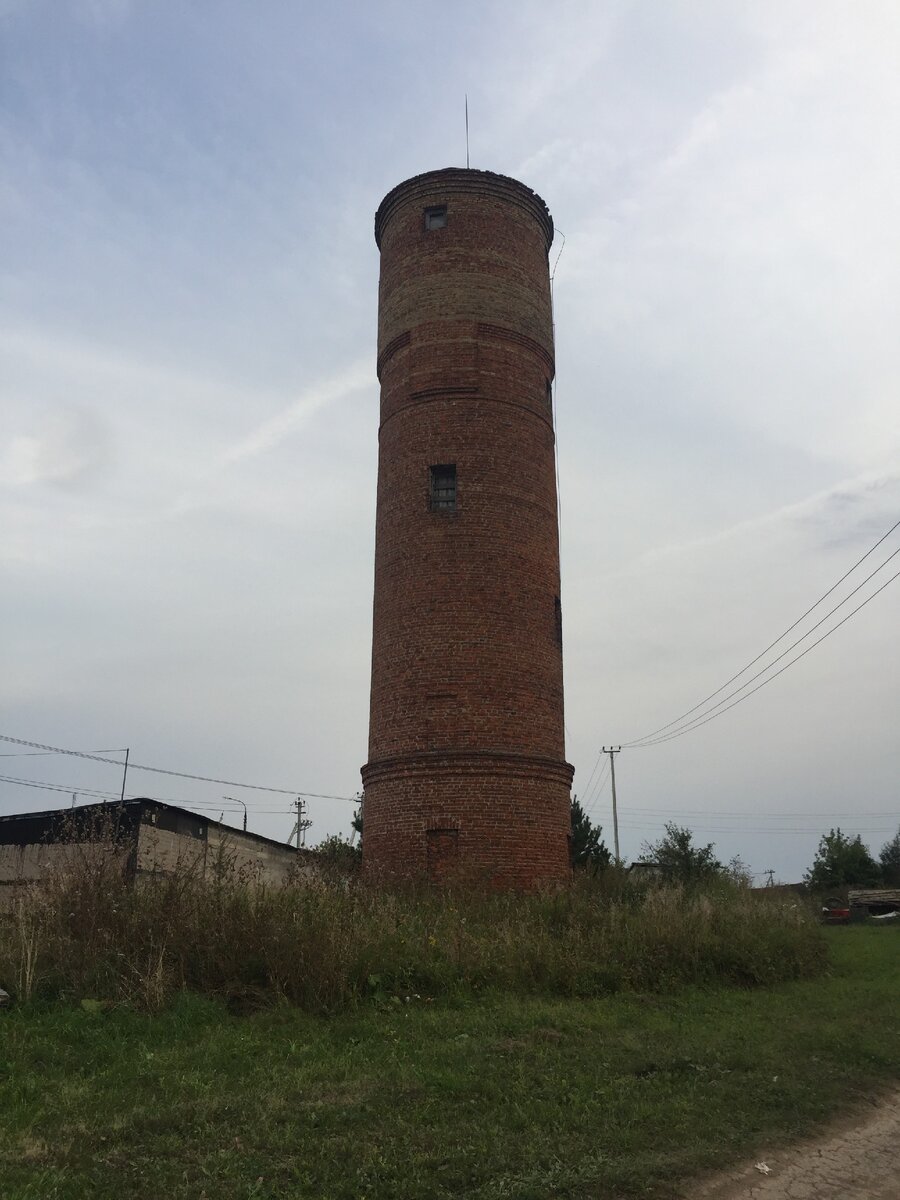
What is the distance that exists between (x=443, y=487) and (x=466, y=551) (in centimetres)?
122

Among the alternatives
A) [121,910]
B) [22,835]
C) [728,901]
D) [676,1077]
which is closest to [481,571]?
[728,901]

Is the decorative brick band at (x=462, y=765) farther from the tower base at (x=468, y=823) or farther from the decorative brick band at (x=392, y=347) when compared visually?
the decorative brick band at (x=392, y=347)

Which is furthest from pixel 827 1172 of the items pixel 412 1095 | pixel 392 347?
pixel 392 347

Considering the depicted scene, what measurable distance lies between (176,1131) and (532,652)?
995cm

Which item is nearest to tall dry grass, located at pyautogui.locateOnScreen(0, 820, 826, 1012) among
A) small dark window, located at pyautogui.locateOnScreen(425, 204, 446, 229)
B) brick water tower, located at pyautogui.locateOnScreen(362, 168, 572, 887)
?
brick water tower, located at pyautogui.locateOnScreen(362, 168, 572, 887)

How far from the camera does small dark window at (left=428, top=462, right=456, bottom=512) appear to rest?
48.0ft

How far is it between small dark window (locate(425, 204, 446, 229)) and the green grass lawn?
496 inches

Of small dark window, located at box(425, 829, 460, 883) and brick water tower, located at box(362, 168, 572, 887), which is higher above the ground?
brick water tower, located at box(362, 168, 572, 887)

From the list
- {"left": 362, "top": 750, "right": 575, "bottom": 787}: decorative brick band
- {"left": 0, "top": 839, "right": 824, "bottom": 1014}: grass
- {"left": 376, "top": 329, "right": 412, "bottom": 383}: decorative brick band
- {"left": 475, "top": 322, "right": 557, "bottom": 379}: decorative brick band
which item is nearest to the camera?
{"left": 0, "top": 839, "right": 824, "bottom": 1014}: grass

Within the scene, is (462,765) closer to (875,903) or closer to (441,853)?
(441,853)

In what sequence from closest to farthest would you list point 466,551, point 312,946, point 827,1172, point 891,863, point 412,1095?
point 827,1172 → point 412,1095 → point 312,946 → point 466,551 → point 891,863

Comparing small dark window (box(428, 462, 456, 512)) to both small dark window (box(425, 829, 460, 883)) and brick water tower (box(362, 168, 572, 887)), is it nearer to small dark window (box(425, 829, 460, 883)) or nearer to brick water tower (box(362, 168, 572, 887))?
brick water tower (box(362, 168, 572, 887))

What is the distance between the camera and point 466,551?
46.6 ft

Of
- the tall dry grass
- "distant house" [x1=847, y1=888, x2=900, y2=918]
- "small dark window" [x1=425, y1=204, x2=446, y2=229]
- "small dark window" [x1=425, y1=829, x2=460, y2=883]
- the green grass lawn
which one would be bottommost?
the green grass lawn
